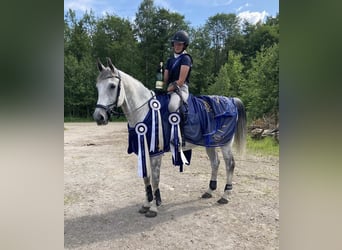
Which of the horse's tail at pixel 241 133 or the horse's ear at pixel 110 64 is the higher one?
the horse's ear at pixel 110 64

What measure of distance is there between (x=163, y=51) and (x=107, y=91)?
398 mm

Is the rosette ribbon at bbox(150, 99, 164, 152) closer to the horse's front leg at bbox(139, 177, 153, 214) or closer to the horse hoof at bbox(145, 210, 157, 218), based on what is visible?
the horse's front leg at bbox(139, 177, 153, 214)

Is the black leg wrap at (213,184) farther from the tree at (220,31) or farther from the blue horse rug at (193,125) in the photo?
the tree at (220,31)

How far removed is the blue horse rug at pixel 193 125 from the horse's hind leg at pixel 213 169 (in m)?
0.06

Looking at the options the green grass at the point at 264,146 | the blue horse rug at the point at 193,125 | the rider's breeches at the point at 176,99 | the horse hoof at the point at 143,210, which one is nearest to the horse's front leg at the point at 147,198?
the horse hoof at the point at 143,210

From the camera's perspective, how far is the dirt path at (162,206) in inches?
54.6

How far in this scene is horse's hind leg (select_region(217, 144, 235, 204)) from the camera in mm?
1572

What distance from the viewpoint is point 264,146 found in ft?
4.80

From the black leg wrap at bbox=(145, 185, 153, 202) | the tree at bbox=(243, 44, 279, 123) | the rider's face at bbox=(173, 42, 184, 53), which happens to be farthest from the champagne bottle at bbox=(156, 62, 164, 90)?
the black leg wrap at bbox=(145, 185, 153, 202)
